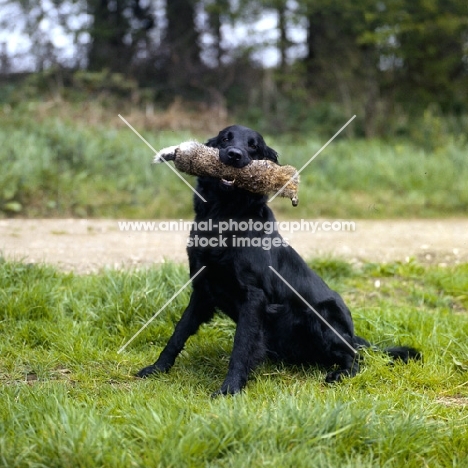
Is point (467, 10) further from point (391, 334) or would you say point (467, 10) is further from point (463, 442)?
point (463, 442)

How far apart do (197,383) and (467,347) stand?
1.68 meters

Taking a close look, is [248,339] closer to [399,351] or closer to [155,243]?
[399,351]

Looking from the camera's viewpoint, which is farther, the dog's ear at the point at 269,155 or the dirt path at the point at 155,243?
the dirt path at the point at 155,243

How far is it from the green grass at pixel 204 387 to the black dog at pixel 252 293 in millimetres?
130

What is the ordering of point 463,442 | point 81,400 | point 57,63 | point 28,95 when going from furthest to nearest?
point 57,63, point 28,95, point 81,400, point 463,442

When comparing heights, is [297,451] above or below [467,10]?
below

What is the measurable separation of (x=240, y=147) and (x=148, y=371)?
138 centimetres

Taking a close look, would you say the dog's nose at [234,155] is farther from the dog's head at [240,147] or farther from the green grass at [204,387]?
the green grass at [204,387]

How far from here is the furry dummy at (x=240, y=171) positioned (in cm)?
346

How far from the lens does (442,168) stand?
9305mm

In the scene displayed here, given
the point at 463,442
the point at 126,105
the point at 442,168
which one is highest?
the point at 126,105

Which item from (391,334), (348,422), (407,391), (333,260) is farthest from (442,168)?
(348,422)

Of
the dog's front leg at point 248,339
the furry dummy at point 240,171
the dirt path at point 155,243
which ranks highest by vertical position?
the furry dummy at point 240,171

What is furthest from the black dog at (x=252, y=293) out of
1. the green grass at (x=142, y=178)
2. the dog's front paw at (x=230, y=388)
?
the green grass at (x=142, y=178)
